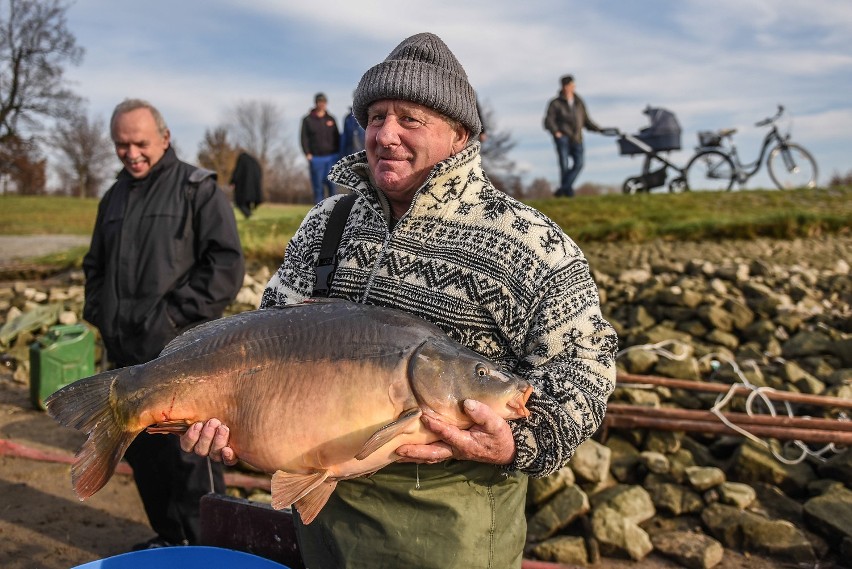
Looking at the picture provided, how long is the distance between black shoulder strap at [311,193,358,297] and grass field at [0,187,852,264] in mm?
8908

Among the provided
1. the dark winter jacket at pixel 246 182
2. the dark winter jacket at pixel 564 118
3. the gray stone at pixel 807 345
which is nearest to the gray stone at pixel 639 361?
the gray stone at pixel 807 345

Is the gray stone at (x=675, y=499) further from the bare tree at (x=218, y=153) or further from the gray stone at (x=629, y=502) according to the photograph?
the bare tree at (x=218, y=153)

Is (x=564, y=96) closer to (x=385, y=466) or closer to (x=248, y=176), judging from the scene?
(x=248, y=176)

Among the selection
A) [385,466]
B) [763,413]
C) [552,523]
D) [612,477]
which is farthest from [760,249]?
[385,466]

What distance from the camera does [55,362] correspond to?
7227mm

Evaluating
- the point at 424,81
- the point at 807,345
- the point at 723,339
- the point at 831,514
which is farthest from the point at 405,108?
the point at 807,345

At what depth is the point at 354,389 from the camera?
7.09 ft

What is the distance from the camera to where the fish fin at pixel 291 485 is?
217 cm

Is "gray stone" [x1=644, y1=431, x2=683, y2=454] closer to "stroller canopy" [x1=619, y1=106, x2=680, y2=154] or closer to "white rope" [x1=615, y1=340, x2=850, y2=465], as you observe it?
"white rope" [x1=615, y1=340, x2=850, y2=465]

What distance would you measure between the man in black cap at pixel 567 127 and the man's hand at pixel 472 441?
12.9 meters

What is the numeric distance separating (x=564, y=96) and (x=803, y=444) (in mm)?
9674

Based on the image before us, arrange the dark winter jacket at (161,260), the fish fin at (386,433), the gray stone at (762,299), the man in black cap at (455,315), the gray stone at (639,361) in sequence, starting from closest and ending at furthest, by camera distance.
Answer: the fish fin at (386,433) < the man in black cap at (455,315) < the dark winter jacket at (161,260) < the gray stone at (639,361) < the gray stone at (762,299)

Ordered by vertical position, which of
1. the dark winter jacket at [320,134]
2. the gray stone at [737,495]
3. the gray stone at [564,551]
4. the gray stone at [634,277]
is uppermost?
the dark winter jacket at [320,134]

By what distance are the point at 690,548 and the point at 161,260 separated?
3923 millimetres
